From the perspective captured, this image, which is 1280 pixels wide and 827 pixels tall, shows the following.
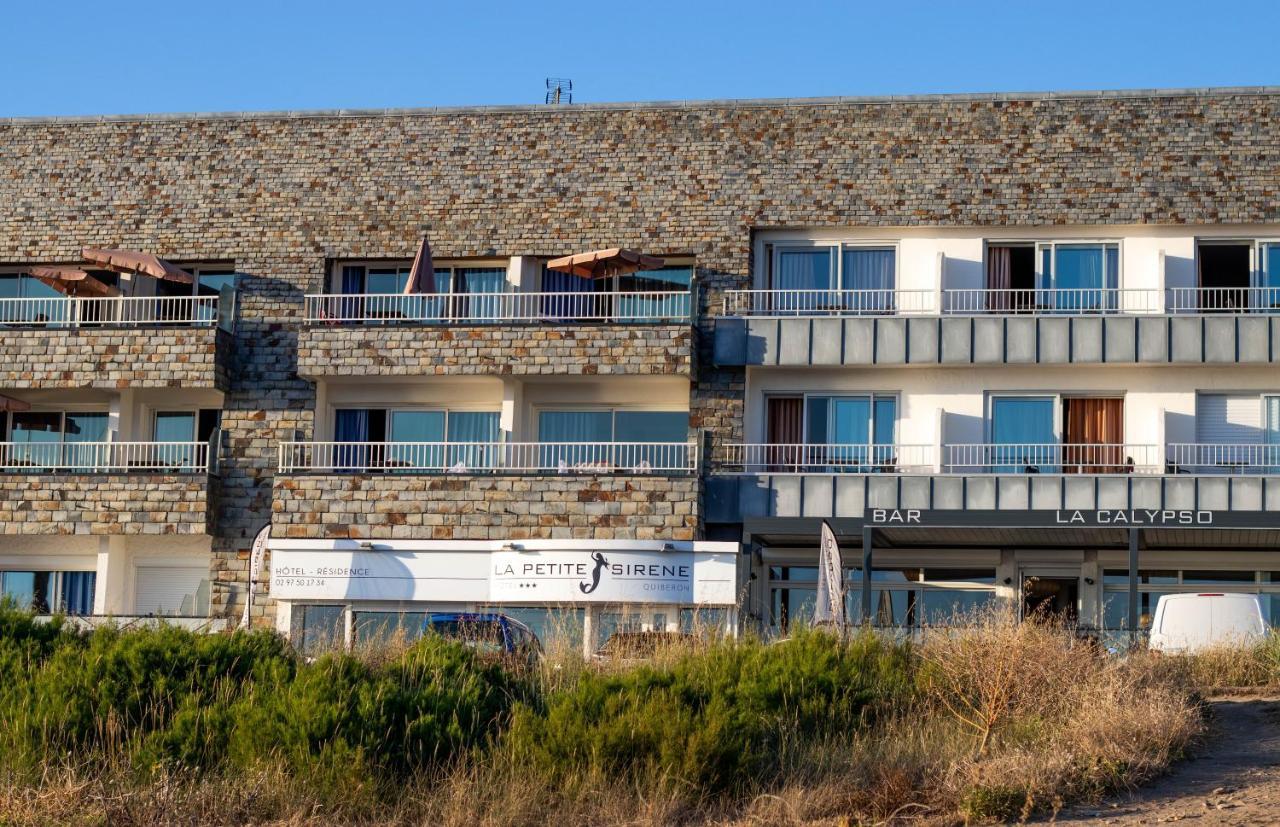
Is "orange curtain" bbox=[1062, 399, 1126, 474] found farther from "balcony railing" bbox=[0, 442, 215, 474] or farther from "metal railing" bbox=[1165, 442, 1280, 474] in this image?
"balcony railing" bbox=[0, 442, 215, 474]

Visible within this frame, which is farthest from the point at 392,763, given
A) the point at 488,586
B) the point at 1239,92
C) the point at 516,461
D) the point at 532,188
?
the point at 1239,92

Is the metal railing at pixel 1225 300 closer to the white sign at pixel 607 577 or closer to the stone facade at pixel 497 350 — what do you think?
the stone facade at pixel 497 350

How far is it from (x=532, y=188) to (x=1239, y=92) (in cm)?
1367

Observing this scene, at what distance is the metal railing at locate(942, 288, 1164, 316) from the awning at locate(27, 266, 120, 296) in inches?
651

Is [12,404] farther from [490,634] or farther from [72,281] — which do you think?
[490,634]

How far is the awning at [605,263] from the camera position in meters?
34.9

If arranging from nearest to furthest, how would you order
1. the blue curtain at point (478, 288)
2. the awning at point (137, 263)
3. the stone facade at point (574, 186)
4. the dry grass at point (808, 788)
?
the dry grass at point (808, 788) < the stone facade at point (574, 186) < the awning at point (137, 263) < the blue curtain at point (478, 288)

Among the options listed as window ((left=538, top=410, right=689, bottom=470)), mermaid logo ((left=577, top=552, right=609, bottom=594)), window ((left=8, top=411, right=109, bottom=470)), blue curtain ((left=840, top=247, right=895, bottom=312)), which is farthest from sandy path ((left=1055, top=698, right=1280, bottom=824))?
window ((left=8, top=411, right=109, bottom=470))

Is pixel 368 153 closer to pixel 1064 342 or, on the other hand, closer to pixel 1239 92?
pixel 1064 342

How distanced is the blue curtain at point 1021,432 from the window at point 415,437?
959cm

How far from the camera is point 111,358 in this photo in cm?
3600

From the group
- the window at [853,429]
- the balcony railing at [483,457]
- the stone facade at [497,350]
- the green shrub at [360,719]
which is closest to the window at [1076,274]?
the window at [853,429]

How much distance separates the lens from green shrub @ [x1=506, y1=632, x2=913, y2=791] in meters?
15.2

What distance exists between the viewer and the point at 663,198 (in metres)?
36.4
